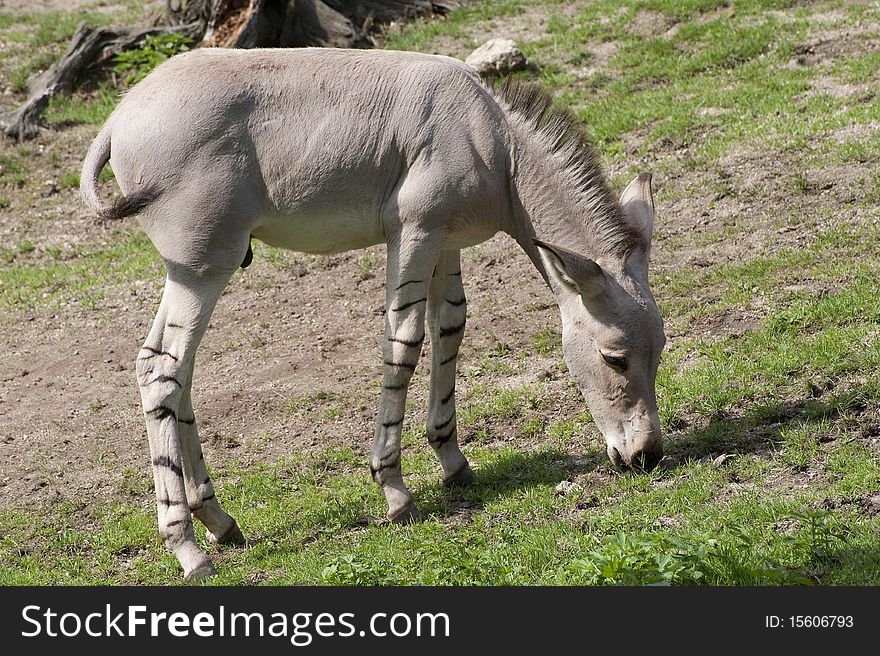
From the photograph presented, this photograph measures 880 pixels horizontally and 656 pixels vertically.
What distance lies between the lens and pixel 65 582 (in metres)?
6.49

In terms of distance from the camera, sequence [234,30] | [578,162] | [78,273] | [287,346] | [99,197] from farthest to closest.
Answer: [234,30]
[78,273]
[287,346]
[578,162]
[99,197]

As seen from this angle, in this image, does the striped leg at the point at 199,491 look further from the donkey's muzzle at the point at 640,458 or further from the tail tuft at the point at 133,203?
the donkey's muzzle at the point at 640,458

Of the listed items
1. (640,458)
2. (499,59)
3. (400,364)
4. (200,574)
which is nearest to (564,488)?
(640,458)

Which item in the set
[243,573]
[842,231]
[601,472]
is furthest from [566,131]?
[842,231]

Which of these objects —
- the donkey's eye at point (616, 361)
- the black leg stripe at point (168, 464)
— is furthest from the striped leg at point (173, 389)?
the donkey's eye at point (616, 361)

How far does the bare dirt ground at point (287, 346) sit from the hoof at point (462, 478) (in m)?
0.60

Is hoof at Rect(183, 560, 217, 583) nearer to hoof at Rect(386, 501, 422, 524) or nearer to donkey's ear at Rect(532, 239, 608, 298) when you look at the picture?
hoof at Rect(386, 501, 422, 524)

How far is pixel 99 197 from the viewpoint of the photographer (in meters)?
6.46

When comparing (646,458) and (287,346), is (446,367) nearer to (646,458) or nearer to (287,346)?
(646,458)

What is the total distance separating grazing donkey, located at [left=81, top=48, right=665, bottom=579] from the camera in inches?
246

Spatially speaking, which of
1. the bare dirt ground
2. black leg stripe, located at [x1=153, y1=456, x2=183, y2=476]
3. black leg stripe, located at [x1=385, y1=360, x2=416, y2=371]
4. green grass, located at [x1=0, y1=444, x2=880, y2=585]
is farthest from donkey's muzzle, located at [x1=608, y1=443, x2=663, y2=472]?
black leg stripe, located at [x1=153, y1=456, x2=183, y2=476]

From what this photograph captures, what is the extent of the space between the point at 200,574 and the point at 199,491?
0.68 m

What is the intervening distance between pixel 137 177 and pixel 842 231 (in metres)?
6.21

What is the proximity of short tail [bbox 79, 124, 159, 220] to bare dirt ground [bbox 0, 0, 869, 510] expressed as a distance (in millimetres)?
2440
